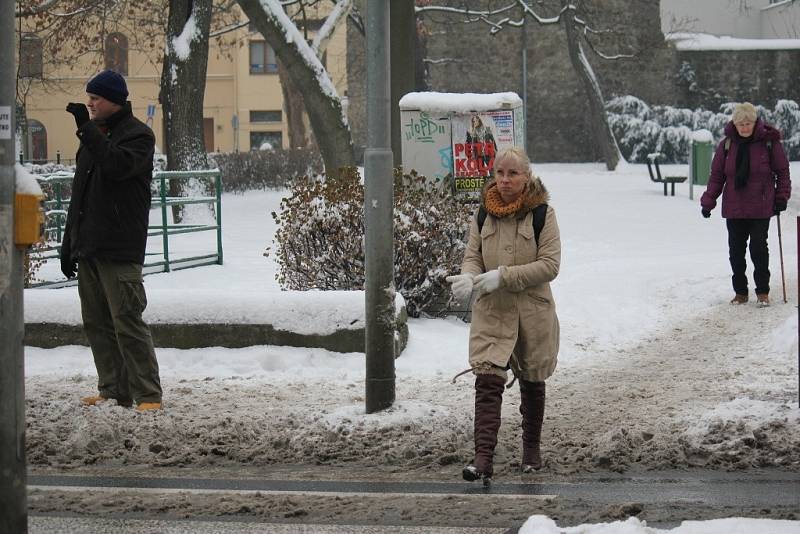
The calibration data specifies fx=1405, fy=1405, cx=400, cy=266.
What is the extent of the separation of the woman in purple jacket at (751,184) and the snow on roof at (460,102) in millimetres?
2065

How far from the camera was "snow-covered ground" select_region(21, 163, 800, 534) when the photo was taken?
702 cm

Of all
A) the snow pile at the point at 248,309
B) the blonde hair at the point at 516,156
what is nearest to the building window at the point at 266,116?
the snow pile at the point at 248,309

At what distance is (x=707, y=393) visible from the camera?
855cm

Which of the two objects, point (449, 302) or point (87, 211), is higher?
point (87, 211)

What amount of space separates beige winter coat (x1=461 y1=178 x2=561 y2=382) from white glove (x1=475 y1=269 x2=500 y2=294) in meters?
0.13

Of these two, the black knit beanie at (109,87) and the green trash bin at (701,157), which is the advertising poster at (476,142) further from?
the green trash bin at (701,157)

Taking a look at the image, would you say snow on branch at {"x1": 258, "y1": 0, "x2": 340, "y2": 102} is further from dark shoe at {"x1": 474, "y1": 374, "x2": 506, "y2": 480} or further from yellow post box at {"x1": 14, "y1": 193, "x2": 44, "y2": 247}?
yellow post box at {"x1": 14, "y1": 193, "x2": 44, "y2": 247}

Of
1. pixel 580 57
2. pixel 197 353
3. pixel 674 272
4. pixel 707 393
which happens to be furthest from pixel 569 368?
pixel 580 57

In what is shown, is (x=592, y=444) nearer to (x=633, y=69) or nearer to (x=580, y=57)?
(x=580, y=57)

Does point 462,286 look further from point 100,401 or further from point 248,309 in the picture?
point 248,309

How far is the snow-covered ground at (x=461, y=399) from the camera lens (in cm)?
702

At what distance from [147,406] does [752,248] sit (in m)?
6.56

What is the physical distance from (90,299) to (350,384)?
1.88 metres

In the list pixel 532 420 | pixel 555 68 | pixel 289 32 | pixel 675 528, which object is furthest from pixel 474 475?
pixel 555 68
